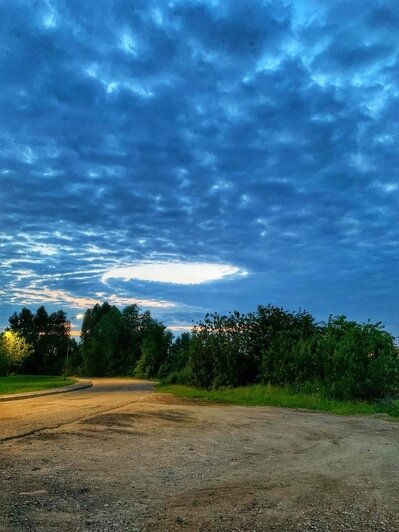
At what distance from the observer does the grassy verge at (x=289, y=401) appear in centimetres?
2072

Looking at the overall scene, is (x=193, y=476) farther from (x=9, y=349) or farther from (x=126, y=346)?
(x=126, y=346)

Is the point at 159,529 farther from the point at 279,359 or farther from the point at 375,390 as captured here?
the point at 279,359

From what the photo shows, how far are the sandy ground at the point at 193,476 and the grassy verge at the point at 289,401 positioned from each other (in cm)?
644

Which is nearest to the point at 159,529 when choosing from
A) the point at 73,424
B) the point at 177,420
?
the point at 73,424

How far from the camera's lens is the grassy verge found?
2072cm

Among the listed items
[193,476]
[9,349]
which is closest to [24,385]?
[9,349]

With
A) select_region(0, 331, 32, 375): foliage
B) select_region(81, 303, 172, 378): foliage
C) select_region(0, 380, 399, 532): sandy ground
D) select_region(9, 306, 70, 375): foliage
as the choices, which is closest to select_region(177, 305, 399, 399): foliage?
select_region(0, 380, 399, 532): sandy ground

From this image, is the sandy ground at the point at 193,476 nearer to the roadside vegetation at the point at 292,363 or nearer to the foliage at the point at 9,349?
the roadside vegetation at the point at 292,363

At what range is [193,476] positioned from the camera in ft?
26.1

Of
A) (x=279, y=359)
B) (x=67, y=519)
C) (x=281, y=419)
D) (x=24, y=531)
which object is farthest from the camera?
(x=279, y=359)

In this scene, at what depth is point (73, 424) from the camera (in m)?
13.7

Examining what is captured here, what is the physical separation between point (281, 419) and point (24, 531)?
13.2 m

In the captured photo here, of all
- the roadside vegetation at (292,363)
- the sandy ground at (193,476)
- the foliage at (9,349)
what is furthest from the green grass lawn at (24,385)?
the sandy ground at (193,476)

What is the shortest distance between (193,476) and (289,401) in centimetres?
1627
